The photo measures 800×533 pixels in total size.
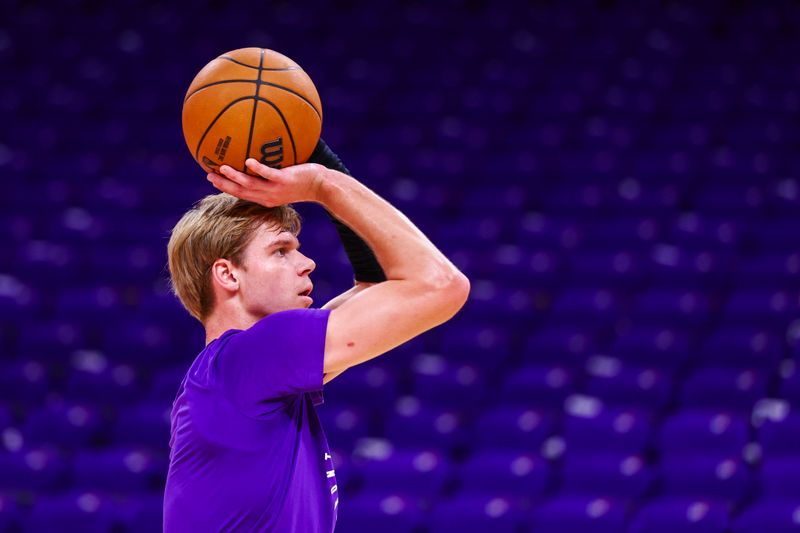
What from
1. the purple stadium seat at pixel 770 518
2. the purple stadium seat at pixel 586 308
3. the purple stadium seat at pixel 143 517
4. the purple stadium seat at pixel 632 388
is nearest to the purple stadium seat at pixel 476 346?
the purple stadium seat at pixel 586 308

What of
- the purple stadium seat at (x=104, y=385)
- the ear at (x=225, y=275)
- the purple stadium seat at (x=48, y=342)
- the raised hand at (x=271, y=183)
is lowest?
the ear at (x=225, y=275)

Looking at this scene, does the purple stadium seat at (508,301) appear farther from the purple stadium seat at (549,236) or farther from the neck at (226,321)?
the neck at (226,321)

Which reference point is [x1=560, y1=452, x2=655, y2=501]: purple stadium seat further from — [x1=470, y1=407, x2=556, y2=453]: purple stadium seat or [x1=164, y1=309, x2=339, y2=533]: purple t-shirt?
[x1=164, y1=309, x2=339, y2=533]: purple t-shirt

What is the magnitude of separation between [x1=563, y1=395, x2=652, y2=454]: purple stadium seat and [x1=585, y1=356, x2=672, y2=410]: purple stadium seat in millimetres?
277

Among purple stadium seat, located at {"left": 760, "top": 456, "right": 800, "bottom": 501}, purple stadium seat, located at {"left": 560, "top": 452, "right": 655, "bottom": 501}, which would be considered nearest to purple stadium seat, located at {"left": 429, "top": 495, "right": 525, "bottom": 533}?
purple stadium seat, located at {"left": 560, "top": 452, "right": 655, "bottom": 501}

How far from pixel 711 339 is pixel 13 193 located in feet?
16.8

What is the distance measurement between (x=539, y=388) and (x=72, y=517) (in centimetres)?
261

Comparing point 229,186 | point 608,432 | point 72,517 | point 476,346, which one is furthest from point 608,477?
point 229,186

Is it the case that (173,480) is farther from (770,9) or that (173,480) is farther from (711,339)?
(770,9)

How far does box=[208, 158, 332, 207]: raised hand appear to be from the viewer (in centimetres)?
191

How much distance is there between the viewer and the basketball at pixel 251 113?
197cm

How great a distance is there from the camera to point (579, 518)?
15.2 feet

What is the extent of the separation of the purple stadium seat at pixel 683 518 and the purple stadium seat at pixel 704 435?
0.48 m

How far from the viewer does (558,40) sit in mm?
9109
